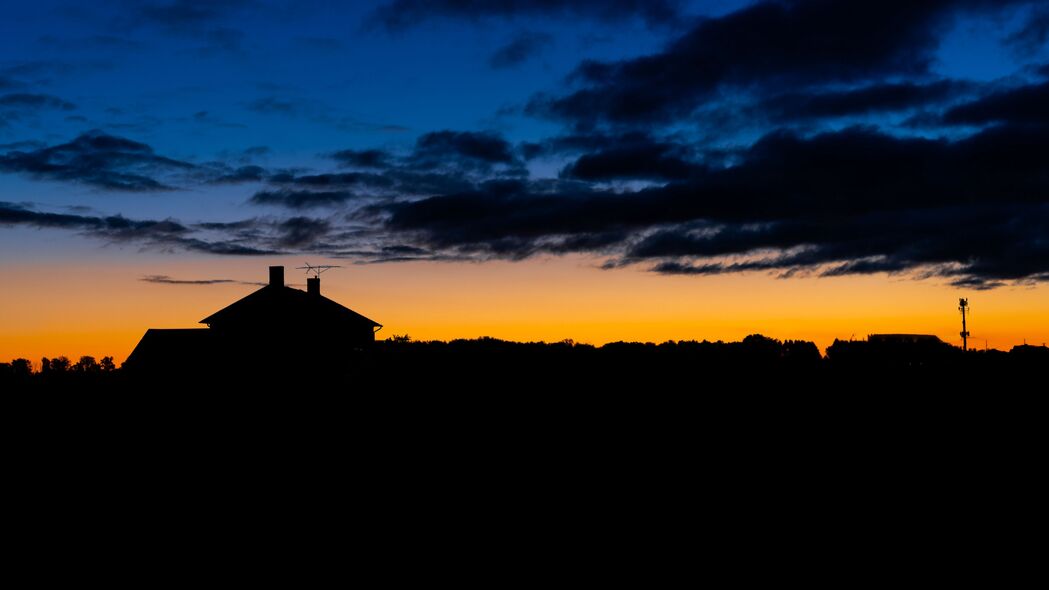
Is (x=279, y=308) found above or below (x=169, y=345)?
above

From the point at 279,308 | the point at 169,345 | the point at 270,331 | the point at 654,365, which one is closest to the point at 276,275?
the point at 279,308

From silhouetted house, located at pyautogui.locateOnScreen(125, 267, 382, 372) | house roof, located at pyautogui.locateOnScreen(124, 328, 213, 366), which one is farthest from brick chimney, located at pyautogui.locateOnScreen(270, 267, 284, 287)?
house roof, located at pyautogui.locateOnScreen(124, 328, 213, 366)

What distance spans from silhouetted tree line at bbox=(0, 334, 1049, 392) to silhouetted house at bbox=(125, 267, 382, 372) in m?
28.5

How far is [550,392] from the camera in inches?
836

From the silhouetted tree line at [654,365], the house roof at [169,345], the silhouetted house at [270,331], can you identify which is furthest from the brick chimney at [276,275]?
the silhouetted tree line at [654,365]

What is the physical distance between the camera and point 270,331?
177 ft

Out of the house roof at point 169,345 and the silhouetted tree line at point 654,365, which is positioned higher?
the house roof at point 169,345

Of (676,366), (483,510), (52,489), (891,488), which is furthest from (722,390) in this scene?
(52,489)

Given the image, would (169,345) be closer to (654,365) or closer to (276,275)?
(276,275)

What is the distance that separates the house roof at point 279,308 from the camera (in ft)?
177

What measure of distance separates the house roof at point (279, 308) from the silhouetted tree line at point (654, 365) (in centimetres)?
2928

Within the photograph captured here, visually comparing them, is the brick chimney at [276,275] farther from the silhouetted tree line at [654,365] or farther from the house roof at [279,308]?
the silhouetted tree line at [654,365]

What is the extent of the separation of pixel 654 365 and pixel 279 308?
36427mm

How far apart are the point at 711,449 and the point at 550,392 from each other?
509 cm
